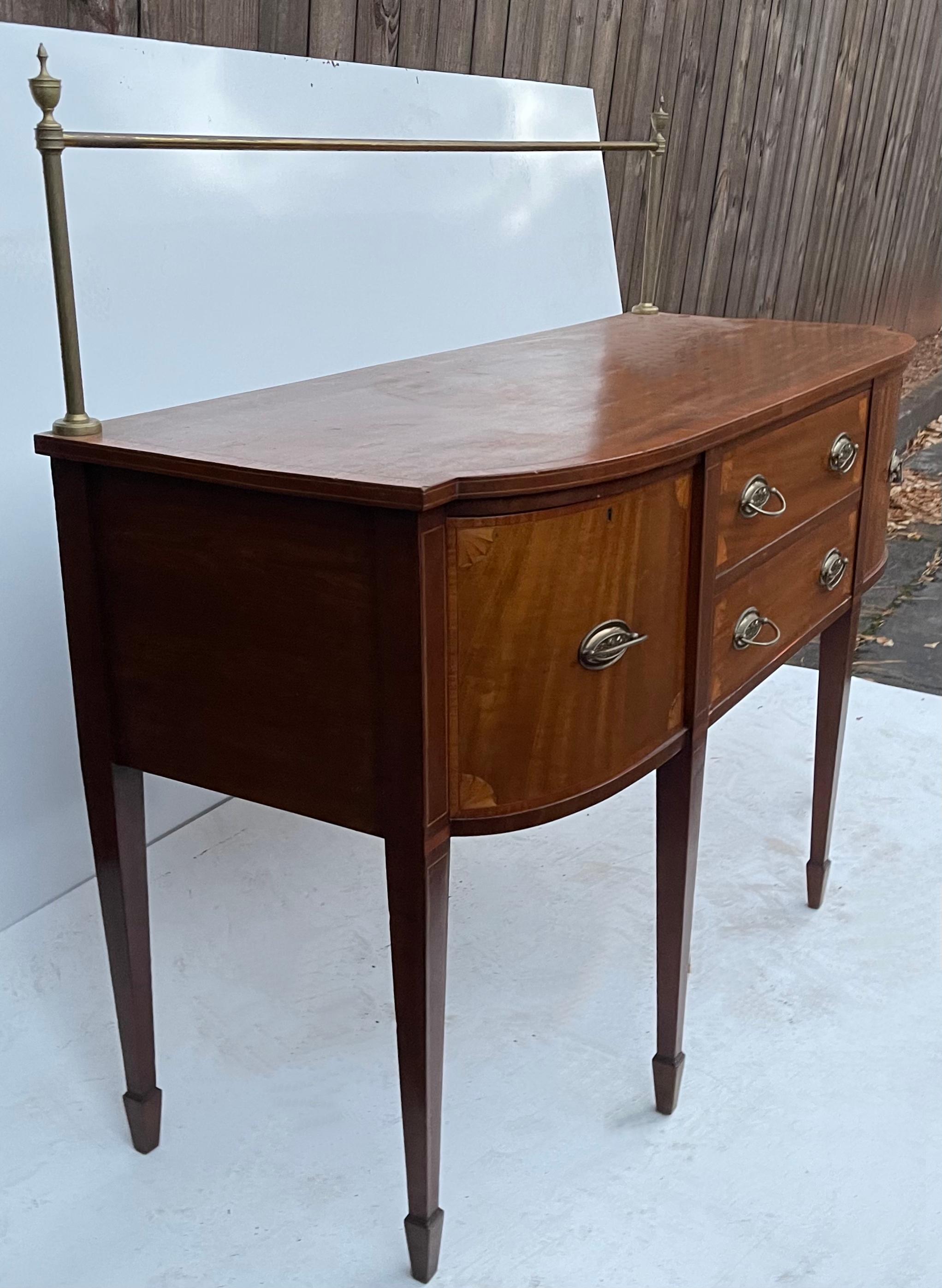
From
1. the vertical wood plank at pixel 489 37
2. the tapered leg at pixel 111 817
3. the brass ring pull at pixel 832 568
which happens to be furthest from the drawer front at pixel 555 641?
the vertical wood plank at pixel 489 37

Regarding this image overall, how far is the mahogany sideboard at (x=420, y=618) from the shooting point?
1.21m

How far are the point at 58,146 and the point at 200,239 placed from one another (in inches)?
32.5

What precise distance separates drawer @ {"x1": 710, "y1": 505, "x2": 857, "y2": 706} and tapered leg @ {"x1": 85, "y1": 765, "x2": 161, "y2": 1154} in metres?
0.70

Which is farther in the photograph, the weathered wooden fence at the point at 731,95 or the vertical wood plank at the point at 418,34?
the vertical wood plank at the point at 418,34

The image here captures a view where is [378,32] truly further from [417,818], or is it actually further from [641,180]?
[417,818]

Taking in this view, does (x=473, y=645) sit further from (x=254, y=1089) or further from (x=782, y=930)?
(x=782, y=930)

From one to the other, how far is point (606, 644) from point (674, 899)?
0.46m

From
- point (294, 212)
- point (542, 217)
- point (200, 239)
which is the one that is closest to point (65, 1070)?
point (200, 239)

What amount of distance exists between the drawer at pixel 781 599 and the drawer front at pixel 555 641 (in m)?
0.18

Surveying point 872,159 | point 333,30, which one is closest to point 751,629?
point 333,30

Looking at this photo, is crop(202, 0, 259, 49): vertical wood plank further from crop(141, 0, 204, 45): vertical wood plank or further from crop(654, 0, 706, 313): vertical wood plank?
crop(654, 0, 706, 313): vertical wood plank

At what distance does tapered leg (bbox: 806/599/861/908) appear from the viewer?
7.04 feet

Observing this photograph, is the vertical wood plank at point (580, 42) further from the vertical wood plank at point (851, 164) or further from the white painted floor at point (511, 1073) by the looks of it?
the vertical wood plank at point (851, 164)

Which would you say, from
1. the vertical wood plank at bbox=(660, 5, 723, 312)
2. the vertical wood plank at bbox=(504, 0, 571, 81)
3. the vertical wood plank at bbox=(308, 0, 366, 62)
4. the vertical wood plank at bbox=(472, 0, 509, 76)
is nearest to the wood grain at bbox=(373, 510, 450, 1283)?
the vertical wood plank at bbox=(308, 0, 366, 62)
